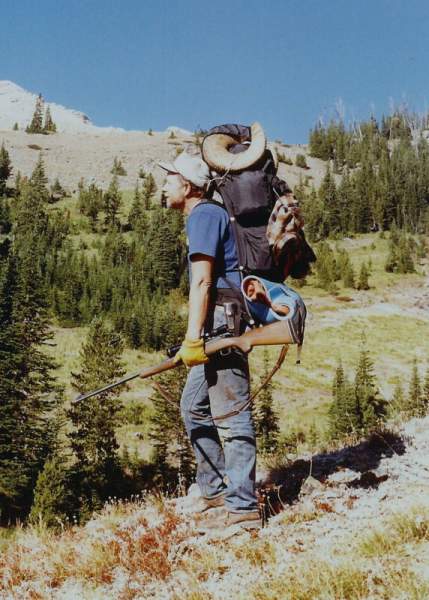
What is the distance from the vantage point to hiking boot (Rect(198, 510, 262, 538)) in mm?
3938

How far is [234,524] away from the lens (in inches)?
157

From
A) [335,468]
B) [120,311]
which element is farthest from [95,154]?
[335,468]

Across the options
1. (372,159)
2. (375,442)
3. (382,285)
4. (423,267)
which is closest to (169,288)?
(382,285)

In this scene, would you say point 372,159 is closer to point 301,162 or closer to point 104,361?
point 301,162

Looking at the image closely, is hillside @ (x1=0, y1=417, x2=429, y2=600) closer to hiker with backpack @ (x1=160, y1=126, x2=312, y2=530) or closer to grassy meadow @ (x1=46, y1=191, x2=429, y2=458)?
hiker with backpack @ (x1=160, y1=126, x2=312, y2=530)

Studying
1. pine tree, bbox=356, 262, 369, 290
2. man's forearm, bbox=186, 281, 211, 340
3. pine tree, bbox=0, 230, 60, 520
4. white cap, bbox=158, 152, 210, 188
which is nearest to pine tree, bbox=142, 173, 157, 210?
pine tree, bbox=356, 262, 369, 290

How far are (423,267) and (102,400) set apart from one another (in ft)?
229

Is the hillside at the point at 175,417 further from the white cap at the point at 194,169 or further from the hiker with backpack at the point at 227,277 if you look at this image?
the hiker with backpack at the point at 227,277

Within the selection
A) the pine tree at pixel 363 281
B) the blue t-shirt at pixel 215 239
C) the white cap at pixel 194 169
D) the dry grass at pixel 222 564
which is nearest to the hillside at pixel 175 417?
the dry grass at pixel 222 564

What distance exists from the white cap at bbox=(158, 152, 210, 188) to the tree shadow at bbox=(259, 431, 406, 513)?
2942mm

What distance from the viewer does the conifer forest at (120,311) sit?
29406 millimetres

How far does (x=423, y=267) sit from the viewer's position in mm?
86125

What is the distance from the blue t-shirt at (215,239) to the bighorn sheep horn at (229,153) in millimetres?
354

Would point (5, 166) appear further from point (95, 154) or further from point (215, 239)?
point (215, 239)
